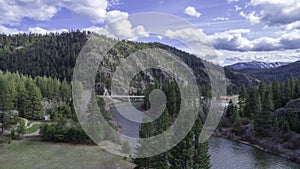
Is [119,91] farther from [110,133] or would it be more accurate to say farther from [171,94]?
[110,133]

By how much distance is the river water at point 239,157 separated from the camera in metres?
44.6

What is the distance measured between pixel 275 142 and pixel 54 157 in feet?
140

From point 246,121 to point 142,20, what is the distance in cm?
5503

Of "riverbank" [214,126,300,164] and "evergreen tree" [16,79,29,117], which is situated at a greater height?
"evergreen tree" [16,79,29,117]

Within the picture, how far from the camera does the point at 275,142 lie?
56625 millimetres

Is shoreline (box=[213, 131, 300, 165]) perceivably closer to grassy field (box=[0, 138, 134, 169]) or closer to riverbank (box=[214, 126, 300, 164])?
riverbank (box=[214, 126, 300, 164])

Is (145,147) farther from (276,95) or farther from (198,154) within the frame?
(276,95)

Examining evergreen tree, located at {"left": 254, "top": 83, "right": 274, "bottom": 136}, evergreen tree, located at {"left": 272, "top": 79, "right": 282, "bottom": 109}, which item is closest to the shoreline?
evergreen tree, located at {"left": 254, "top": 83, "right": 274, "bottom": 136}

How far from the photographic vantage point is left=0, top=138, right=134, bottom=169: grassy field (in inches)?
1528

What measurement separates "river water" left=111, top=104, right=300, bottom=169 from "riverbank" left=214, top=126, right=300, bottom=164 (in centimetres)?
150

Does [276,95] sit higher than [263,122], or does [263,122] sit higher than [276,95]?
[276,95]

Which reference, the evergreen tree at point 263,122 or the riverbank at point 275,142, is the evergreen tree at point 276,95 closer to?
the evergreen tree at point 263,122

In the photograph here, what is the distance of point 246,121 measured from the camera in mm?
70625

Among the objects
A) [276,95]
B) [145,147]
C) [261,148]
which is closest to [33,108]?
[145,147]
